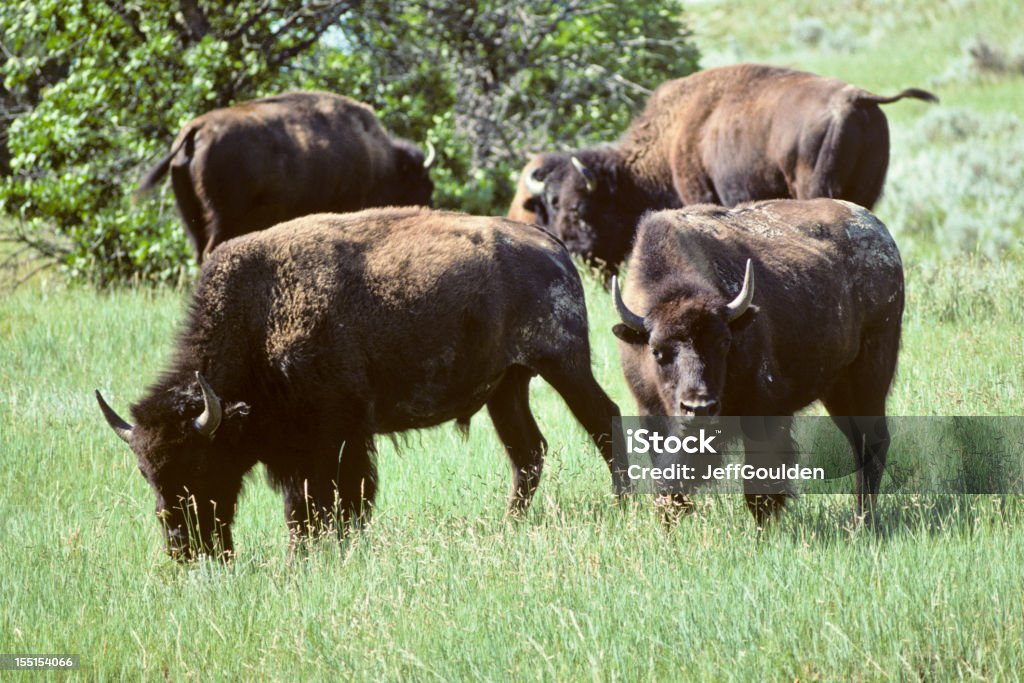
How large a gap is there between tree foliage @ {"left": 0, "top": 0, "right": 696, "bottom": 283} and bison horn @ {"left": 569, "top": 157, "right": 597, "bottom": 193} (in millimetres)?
1787

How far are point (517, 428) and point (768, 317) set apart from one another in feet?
5.21

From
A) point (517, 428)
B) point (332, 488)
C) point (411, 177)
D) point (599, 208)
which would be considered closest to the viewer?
point (332, 488)

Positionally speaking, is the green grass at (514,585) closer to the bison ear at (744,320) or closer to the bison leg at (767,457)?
the bison leg at (767,457)

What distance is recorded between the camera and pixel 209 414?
5.65 metres

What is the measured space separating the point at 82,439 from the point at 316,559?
312 cm

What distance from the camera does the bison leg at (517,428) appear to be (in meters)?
6.78

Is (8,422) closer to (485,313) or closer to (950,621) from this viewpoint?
(485,313)

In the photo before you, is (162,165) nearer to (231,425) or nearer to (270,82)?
(270,82)

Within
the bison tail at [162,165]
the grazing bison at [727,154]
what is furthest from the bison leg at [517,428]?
the bison tail at [162,165]

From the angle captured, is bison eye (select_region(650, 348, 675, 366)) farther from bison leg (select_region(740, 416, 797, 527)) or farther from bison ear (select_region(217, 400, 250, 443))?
bison ear (select_region(217, 400, 250, 443))

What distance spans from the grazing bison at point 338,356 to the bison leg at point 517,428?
0.71 ft

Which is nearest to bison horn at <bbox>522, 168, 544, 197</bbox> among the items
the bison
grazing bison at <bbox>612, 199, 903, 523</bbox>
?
the bison

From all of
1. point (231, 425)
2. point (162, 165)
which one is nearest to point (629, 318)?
point (231, 425)

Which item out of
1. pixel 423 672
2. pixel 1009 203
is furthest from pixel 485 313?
pixel 1009 203
